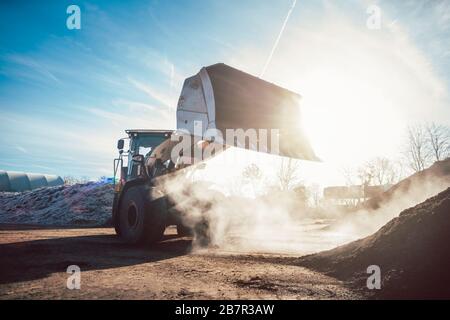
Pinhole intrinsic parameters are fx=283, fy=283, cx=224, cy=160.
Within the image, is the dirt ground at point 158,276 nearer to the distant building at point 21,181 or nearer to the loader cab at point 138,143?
the loader cab at point 138,143

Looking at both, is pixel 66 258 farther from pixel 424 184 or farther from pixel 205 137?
pixel 424 184

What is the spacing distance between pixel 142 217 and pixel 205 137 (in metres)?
2.06

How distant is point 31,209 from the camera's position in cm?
1720

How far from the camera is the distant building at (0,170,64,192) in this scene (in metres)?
35.3

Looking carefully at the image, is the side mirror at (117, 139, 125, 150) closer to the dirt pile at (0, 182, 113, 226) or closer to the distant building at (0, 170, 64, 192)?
the dirt pile at (0, 182, 113, 226)

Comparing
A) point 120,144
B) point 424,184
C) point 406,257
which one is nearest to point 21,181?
point 120,144

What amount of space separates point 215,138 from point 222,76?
5.35 feet

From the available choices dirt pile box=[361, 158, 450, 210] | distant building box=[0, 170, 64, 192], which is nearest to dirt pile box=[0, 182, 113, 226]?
dirt pile box=[361, 158, 450, 210]

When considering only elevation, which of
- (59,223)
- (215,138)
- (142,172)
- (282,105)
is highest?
(282,105)

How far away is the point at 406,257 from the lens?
3275mm

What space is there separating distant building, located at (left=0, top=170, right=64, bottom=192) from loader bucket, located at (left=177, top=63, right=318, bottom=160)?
1561 inches
